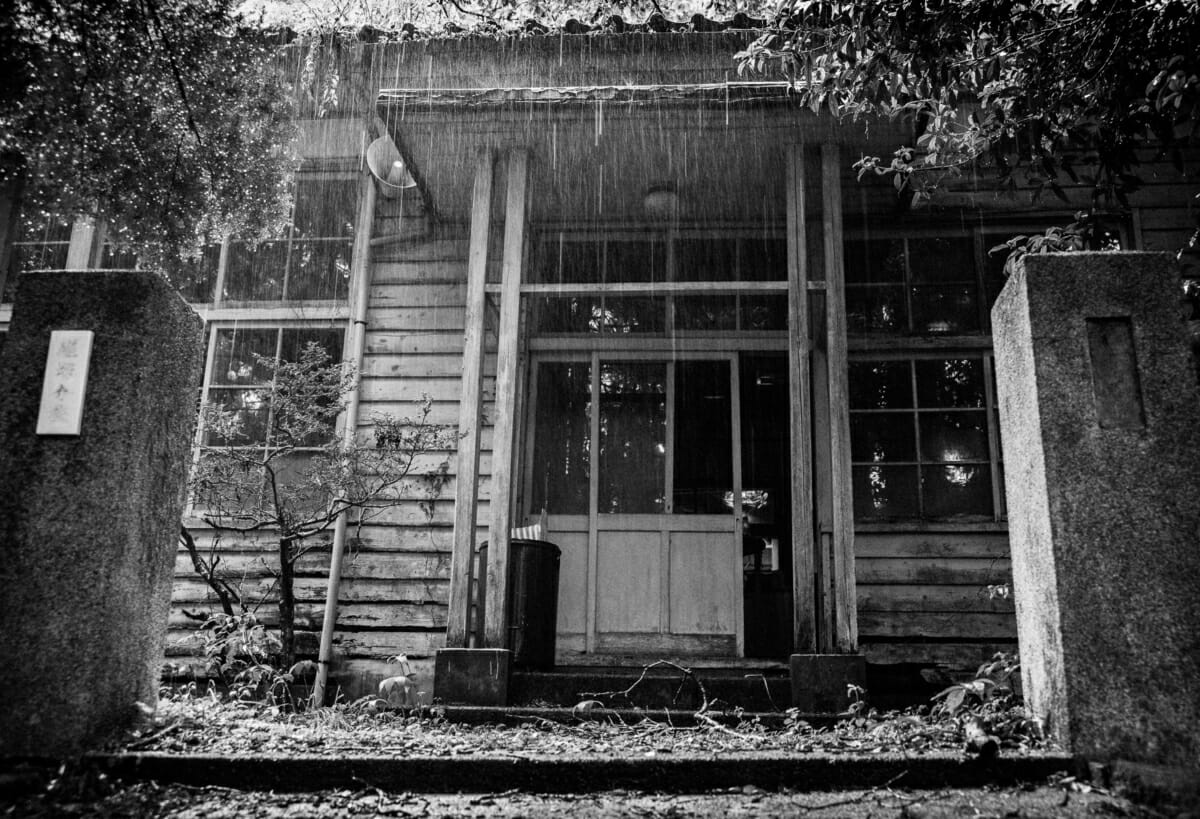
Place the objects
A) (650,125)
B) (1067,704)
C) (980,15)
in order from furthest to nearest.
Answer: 1. (650,125)
2. (980,15)
3. (1067,704)

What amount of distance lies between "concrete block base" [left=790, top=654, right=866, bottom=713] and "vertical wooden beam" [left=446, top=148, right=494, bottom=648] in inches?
77.5

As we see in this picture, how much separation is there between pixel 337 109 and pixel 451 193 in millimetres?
1291

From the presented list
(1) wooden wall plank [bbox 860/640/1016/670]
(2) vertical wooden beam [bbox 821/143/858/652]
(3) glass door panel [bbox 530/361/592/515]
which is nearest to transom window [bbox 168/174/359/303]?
(3) glass door panel [bbox 530/361/592/515]

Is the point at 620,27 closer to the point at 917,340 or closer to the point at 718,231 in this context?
the point at 718,231

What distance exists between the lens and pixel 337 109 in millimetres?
7504

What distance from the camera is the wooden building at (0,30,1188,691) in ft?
20.4

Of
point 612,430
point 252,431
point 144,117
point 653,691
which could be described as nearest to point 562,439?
point 612,430

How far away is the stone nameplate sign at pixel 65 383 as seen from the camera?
9.58 feet

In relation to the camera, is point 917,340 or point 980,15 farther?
point 917,340

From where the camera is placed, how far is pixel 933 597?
6.58m

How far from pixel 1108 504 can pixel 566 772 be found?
1787 mm

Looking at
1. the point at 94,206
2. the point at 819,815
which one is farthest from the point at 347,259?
the point at 819,815

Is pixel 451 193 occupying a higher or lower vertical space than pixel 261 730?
higher

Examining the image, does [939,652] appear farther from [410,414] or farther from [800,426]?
[410,414]
